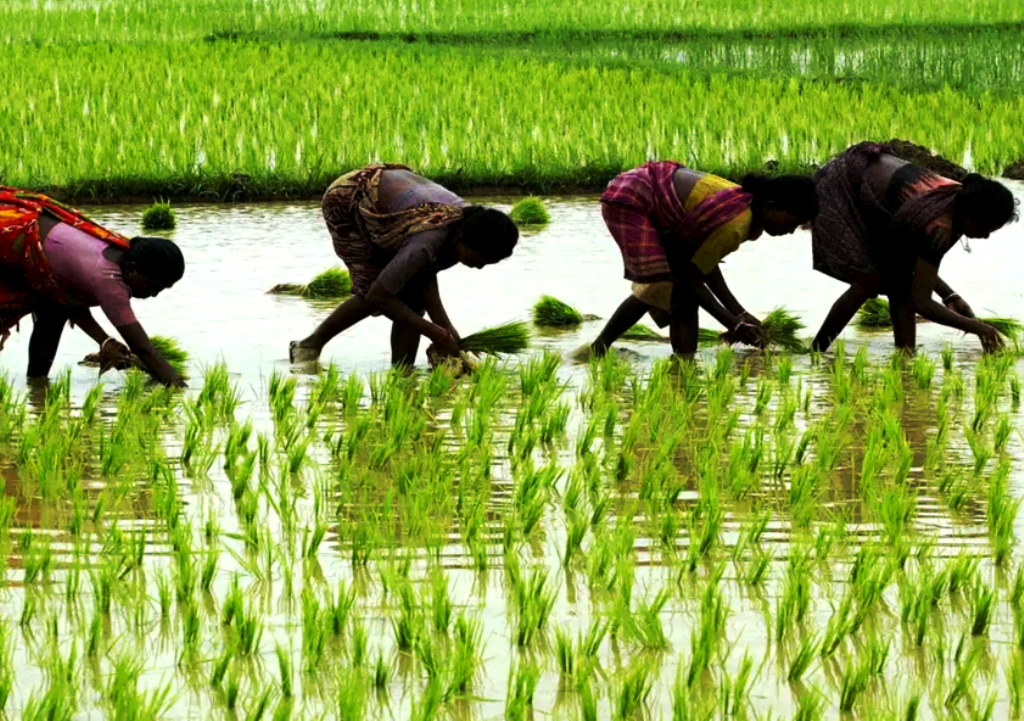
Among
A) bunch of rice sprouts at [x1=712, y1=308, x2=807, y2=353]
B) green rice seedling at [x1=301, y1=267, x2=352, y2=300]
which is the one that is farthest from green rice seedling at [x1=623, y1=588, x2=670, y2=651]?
green rice seedling at [x1=301, y1=267, x2=352, y2=300]

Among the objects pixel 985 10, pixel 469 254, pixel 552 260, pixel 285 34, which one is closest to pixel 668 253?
pixel 469 254

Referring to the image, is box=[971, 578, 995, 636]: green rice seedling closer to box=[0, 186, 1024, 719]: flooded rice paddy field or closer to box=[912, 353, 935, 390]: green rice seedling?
box=[0, 186, 1024, 719]: flooded rice paddy field

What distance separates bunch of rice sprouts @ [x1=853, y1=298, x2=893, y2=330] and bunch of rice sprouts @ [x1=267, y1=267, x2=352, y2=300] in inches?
83.1

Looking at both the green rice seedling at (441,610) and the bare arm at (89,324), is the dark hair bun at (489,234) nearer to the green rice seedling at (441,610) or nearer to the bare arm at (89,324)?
the bare arm at (89,324)

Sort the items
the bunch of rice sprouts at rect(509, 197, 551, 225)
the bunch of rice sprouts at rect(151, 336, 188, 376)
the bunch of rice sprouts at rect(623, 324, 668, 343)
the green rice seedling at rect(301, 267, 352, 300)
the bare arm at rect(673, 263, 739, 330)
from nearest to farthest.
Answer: the bunch of rice sprouts at rect(151, 336, 188, 376)
the bare arm at rect(673, 263, 739, 330)
the bunch of rice sprouts at rect(623, 324, 668, 343)
the green rice seedling at rect(301, 267, 352, 300)
the bunch of rice sprouts at rect(509, 197, 551, 225)

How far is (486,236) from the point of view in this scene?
5.68 m

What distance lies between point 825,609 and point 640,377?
8.70 ft

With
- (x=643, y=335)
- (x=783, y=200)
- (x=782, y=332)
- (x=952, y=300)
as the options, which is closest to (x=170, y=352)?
(x=643, y=335)

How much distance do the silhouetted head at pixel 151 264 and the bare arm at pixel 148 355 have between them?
0.43 ft

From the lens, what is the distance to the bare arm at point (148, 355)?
550 centimetres

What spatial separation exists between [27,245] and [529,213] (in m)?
4.42

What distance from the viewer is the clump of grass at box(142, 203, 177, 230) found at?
926cm

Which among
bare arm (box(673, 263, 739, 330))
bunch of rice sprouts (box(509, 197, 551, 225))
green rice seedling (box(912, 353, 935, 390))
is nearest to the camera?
green rice seedling (box(912, 353, 935, 390))

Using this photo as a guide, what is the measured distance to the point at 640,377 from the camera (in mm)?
6137
